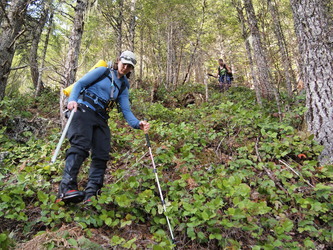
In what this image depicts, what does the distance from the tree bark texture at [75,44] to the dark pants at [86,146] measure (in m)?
2.60

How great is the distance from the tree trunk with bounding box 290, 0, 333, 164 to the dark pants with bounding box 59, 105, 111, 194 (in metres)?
3.96

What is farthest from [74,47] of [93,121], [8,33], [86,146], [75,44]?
[86,146]

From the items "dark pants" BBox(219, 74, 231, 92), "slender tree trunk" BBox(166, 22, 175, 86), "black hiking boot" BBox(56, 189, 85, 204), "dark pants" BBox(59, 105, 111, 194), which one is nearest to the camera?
"black hiking boot" BBox(56, 189, 85, 204)

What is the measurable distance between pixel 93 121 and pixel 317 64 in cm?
434

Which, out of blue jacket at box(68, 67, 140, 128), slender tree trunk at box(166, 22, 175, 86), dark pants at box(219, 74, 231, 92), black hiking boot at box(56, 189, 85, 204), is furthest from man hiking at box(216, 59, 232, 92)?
black hiking boot at box(56, 189, 85, 204)

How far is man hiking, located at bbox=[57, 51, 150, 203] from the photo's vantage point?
3211 millimetres

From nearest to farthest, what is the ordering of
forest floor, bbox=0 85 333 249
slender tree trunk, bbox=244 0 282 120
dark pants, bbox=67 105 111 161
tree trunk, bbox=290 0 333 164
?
forest floor, bbox=0 85 333 249, dark pants, bbox=67 105 111 161, tree trunk, bbox=290 0 333 164, slender tree trunk, bbox=244 0 282 120

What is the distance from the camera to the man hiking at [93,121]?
321cm

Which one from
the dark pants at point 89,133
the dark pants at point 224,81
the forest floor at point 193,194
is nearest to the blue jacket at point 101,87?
the dark pants at point 89,133

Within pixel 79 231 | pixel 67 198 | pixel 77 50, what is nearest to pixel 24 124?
pixel 77 50

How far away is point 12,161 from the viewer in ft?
15.7

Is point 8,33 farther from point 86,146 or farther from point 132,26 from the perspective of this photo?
point 132,26

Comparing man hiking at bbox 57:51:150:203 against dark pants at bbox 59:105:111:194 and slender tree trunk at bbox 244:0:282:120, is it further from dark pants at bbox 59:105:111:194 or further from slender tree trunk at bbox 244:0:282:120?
slender tree trunk at bbox 244:0:282:120

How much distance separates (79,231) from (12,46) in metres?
6.18
